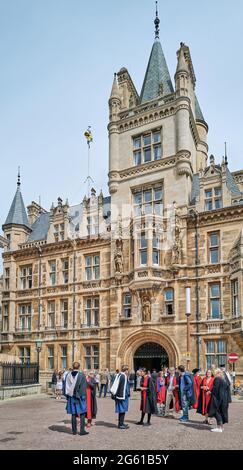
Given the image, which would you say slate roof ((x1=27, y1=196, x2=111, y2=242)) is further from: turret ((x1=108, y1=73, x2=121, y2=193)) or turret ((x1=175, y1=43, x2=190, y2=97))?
turret ((x1=175, y1=43, x2=190, y2=97))

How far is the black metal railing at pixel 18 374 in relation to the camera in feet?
77.7

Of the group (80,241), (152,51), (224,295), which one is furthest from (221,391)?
(152,51)

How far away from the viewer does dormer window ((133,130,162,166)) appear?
31312 mm

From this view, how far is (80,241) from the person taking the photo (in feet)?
108

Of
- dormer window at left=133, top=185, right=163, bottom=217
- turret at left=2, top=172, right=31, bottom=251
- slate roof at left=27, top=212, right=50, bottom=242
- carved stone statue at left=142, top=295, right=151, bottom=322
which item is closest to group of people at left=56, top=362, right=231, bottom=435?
carved stone statue at left=142, top=295, right=151, bottom=322

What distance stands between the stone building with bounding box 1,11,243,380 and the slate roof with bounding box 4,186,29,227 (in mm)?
420

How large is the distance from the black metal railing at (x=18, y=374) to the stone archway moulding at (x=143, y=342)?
17.8ft

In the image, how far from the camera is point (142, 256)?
29234mm

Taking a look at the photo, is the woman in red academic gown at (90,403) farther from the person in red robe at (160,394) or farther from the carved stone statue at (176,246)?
the carved stone statue at (176,246)

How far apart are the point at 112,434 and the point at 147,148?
23.0 metres

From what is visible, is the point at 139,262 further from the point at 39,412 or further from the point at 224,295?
the point at 39,412

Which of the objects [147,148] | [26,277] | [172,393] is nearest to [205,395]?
[172,393]

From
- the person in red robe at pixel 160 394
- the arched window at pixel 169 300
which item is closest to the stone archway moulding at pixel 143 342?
the arched window at pixel 169 300

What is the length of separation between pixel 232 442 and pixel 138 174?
897 inches
